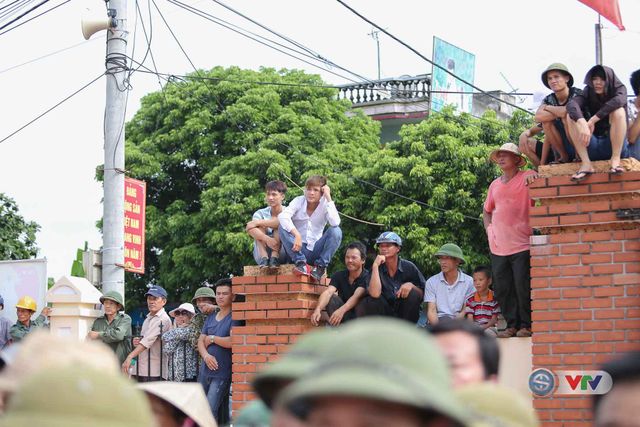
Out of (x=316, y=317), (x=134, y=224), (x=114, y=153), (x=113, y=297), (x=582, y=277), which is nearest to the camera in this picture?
(x=582, y=277)

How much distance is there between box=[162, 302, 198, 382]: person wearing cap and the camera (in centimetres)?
1043

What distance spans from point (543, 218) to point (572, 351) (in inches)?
40.6

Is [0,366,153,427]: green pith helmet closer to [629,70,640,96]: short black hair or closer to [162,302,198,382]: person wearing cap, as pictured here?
[629,70,640,96]: short black hair

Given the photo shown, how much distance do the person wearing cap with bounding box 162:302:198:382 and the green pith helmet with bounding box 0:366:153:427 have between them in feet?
28.5

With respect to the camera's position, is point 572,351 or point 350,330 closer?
point 350,330

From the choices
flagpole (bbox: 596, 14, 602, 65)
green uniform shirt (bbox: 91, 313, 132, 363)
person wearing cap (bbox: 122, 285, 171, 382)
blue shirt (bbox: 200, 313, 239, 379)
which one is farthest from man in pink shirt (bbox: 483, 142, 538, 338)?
flagpole (bbox: 596, 14, 602, 65)

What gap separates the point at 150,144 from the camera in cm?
2883

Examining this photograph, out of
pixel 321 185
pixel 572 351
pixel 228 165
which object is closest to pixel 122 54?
pixel 321 185

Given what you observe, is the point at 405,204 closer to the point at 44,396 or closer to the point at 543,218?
the point at 543,218

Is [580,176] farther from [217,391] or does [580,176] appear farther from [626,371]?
[626,371]

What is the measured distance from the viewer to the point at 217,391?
1017cm

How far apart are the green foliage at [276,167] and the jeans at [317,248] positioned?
517 inches

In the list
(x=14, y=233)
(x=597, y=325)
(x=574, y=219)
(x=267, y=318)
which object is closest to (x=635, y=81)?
(x=574, y=219)

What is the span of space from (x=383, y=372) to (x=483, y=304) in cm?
726
